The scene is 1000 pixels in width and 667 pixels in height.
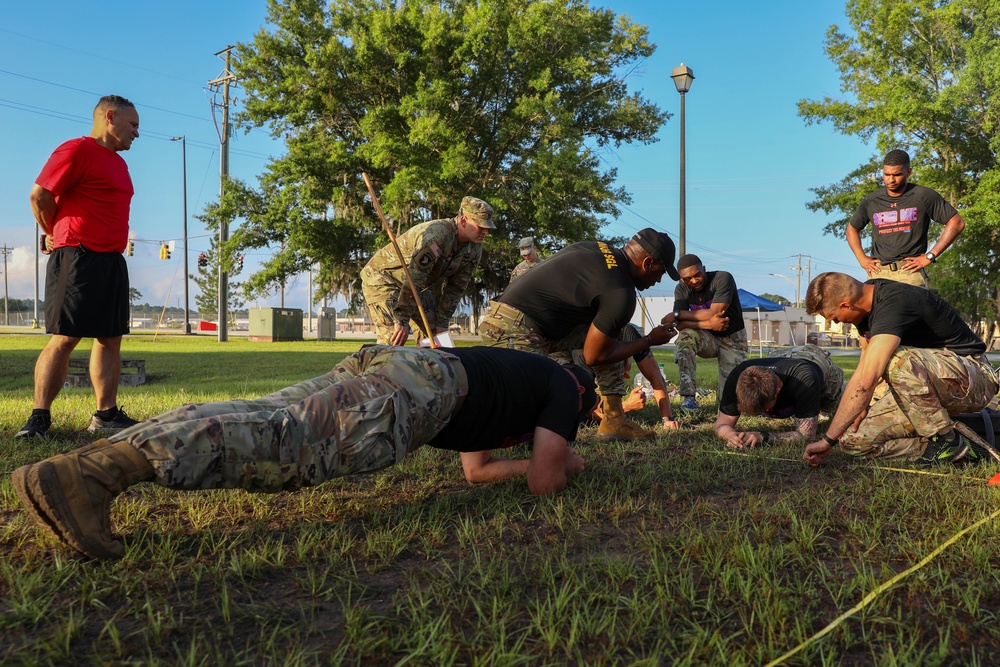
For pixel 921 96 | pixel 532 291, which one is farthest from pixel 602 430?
pixel 921 96

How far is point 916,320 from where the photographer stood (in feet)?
12.4

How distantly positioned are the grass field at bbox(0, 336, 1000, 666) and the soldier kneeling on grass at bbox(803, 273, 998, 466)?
498 millimetres

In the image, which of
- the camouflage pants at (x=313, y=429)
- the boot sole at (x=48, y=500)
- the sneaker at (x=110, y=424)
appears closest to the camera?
the boot sole at (x=48, y=500)

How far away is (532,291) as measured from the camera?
4.45 m

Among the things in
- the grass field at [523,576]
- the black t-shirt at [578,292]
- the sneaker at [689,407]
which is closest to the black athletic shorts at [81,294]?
the grass field at [523,576]

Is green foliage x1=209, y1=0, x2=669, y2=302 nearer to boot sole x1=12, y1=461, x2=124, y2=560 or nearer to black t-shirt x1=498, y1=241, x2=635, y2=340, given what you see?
black t-shirt x1=498, y1=241, x2=635, y2=340

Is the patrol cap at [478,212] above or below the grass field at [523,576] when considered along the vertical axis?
above

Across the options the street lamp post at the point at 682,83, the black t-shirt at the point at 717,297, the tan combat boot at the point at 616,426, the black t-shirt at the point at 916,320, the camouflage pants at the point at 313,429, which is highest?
the street lamp post at the point at 682,83

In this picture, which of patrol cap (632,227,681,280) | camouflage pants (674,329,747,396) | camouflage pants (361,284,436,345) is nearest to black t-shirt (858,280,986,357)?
patrol cap (632,227,681,280)

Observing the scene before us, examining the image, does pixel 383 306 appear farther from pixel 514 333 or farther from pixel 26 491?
pixel 26 491

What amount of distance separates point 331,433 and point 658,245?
2.58m

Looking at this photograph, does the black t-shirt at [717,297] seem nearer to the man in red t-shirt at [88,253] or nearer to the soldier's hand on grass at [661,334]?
the soldier's hand on grass at [661,334]

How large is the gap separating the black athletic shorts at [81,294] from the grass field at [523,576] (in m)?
1.02

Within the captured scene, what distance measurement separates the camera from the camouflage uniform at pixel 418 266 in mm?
5102
